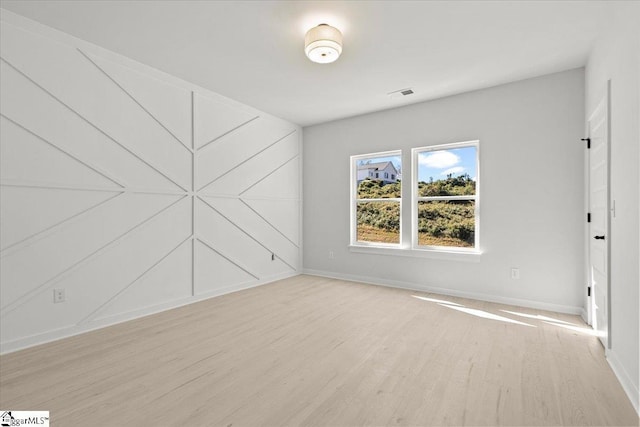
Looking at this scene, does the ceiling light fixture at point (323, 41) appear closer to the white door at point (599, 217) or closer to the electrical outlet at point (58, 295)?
the white door at point (599, 217)

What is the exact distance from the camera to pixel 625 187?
1979 millimetres

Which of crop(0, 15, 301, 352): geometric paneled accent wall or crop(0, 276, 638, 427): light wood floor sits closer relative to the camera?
crop(0, 276, 638, 427): light wood floor

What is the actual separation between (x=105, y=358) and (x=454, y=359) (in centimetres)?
272

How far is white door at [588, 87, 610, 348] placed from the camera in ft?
7.80

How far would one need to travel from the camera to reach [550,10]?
2439 millimetres

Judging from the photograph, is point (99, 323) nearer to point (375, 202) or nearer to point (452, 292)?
point (375, 202)

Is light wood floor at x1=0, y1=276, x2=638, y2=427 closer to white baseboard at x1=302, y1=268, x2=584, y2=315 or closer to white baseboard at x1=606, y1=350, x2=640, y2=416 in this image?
white baseboard at x1=606, y1=350, x2=640, y2=416

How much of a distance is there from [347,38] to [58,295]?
352 centimetres

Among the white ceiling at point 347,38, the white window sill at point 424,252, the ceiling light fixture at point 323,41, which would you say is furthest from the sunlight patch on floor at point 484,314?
the ceiling light fixture at point 323,41

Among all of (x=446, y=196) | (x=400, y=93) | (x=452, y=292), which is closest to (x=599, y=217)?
(x=446, y=196)

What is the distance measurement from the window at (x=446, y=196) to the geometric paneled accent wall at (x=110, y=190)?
8.34 feet

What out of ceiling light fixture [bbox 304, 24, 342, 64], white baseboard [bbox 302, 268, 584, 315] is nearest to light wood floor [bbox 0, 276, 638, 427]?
white baseboard [bbox 302, 268, 584, 315]

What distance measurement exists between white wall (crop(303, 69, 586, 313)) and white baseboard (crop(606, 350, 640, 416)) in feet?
4.55

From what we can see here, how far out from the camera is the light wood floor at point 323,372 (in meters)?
1.70
